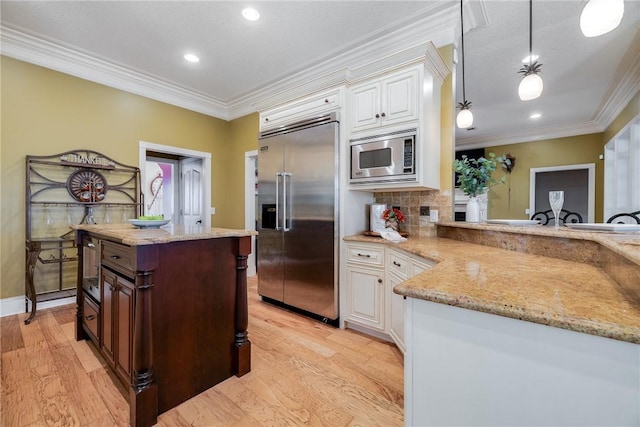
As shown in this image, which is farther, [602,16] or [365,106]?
[365,106]

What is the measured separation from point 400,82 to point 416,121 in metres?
0.38

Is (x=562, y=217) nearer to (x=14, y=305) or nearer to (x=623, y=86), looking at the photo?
(x=623, y=86)

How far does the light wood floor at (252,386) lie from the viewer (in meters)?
1.51

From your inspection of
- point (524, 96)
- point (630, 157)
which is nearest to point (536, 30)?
point (524, 96)

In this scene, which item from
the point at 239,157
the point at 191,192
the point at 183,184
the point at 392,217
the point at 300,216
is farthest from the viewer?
the point at 183,184

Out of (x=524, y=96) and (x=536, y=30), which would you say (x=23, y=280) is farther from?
(x=536, y=30)

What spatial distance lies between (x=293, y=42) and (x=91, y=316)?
311cm

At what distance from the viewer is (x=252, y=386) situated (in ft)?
5.86

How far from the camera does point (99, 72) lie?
3.36 m

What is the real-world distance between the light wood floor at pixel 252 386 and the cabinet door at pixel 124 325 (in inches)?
8.0

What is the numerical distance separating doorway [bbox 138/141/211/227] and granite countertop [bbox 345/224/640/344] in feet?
13.4

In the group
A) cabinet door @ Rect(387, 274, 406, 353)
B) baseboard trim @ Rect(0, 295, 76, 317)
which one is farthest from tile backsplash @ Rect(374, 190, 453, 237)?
baseboard trim @ Rect(0, 295, 76, 317)

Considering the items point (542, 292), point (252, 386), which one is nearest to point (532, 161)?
point (542, 292)

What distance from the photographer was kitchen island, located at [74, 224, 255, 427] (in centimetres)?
143
